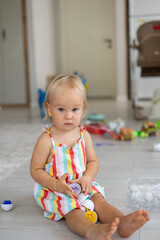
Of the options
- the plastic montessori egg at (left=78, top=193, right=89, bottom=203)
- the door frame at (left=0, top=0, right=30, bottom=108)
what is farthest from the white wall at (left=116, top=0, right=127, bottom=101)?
the plastic montessori egg at (left=78, top=193, right=89, bottom=203)

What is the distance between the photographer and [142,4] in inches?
201

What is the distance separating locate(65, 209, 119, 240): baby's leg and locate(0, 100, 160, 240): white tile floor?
3 cm

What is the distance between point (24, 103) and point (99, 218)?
438 centimetres

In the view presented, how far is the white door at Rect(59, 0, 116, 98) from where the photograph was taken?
5820mm

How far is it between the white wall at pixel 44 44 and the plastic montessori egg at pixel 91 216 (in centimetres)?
402

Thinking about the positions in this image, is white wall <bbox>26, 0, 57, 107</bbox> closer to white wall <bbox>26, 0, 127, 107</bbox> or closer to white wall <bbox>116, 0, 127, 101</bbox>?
white wall <bbox>26, 0, 127, 107</bbox>

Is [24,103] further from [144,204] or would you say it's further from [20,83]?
[144,204]

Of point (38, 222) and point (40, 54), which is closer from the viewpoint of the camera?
point (38, 222)

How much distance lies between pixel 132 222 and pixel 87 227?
130 mm

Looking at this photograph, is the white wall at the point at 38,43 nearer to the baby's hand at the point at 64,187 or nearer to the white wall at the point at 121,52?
the white wall at the point at 121,52

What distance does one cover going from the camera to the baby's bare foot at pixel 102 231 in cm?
88

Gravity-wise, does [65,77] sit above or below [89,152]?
above

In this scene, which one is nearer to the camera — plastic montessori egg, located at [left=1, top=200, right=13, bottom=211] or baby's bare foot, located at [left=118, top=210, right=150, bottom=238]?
baby's bare foot, located at [left=118, top=210, right=150, bottom=238]

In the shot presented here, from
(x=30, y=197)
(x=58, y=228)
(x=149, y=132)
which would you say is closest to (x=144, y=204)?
(x=58, y=228)
